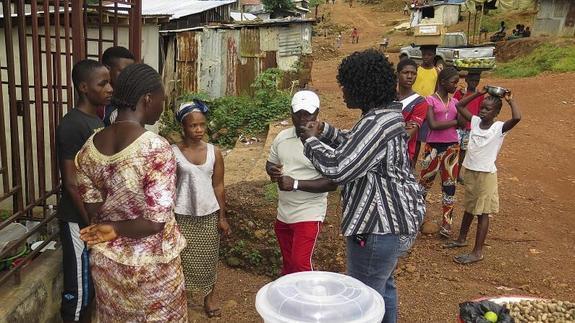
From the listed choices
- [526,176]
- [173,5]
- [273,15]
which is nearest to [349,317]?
[526,176]

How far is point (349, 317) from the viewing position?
2107 mm

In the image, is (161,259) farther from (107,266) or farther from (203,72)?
(203,72)

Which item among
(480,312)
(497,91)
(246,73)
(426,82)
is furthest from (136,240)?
(246,73)

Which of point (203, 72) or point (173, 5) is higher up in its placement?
point (173, 5)

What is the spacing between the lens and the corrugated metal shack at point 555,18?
1970cm

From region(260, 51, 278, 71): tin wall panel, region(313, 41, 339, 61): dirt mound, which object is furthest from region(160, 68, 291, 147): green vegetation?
region(313, 41, 339, 61): dirt mound

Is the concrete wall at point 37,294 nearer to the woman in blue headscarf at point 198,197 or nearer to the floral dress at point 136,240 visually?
the floral dress at point 136,240

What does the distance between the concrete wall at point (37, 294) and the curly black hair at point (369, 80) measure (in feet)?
6.82

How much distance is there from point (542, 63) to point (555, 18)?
5.40 m

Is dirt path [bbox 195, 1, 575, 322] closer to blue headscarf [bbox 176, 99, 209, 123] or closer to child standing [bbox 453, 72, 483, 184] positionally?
child standing [bbox 453, 72, 483, 184]

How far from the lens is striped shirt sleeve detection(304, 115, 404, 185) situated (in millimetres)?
2418

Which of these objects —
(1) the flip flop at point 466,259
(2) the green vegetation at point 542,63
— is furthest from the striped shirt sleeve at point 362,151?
(2) the green vegetation at point 542,63

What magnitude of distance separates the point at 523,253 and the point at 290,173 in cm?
275

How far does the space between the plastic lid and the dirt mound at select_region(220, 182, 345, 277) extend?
2223 mm
